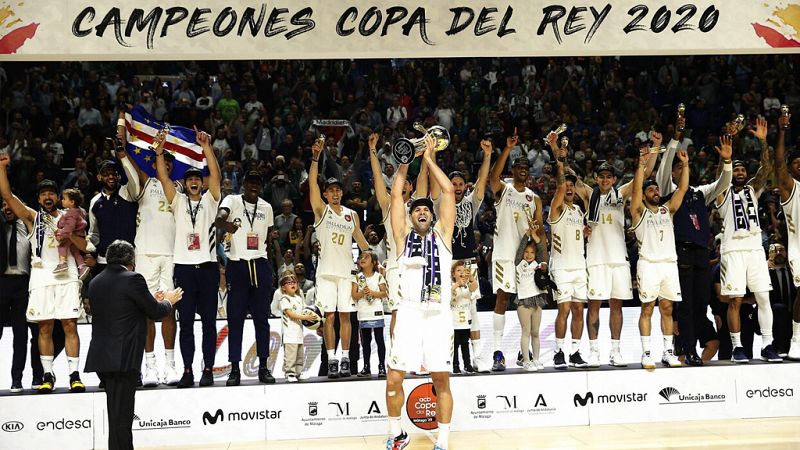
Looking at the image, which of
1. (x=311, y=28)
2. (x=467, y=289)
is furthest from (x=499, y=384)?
(x=311, y=28)

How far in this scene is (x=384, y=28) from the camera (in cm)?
934

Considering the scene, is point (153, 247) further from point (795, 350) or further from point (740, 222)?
point (795, 350)

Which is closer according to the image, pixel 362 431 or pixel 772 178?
pixel 362 431

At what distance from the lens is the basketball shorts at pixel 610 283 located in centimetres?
1084

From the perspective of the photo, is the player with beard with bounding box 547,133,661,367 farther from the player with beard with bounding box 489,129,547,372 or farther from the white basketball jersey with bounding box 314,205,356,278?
the white basketball jersey with bounding box 314,205,356,278

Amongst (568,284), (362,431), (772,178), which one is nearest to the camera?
(362,431)

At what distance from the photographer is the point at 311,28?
9289 mm

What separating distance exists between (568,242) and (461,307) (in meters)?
1.53

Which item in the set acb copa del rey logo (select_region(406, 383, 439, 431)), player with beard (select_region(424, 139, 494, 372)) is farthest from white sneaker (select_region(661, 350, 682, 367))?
acb copa del rey logo (select_region(406, 383, 439, 431))

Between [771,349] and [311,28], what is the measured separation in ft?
21.3

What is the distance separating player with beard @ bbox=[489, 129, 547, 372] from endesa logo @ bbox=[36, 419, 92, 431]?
4.51 m

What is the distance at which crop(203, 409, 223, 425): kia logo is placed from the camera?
9.87 m

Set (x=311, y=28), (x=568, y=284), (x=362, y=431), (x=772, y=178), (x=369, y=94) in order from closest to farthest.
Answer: (x=311, y=28) < (x=362, y=431) < (x=568, y=284) < (x=772, y=178) < (x=369, y=94)

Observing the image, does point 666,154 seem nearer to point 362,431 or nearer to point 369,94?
point 362,431
